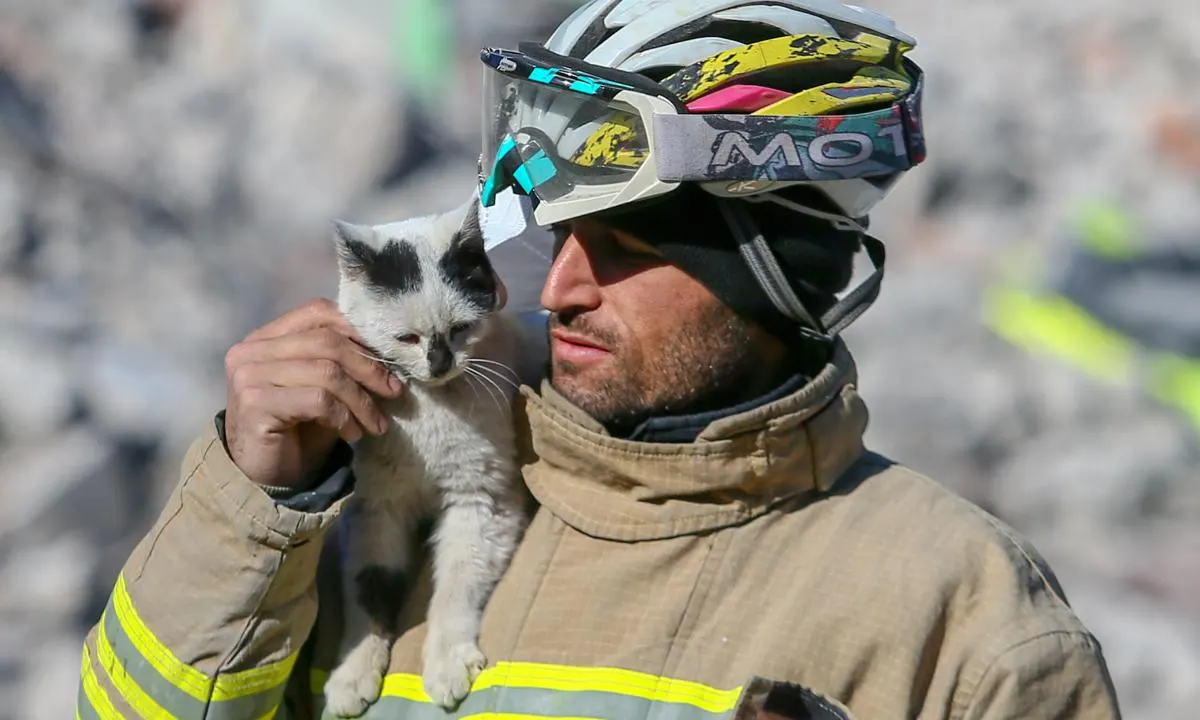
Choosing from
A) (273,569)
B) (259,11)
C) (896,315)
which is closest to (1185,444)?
(896,315)

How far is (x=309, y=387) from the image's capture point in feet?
5.38

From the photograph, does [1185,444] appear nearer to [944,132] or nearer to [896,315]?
[896,315]

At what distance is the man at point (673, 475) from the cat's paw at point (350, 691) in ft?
0.12

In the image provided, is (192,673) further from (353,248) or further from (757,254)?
(757,254)

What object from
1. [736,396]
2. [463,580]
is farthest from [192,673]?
[736,396]

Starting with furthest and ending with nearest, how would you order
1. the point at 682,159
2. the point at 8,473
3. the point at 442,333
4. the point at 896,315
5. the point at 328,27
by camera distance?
the point at 328,27
the point at 896,315
the point at 8,473
the point at 442,333
the point at 682,159

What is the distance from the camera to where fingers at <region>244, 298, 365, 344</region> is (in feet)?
5.66

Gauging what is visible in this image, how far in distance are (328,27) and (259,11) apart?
20.9 inches

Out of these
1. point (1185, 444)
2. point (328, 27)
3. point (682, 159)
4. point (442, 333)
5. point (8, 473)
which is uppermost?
point (682, 159)

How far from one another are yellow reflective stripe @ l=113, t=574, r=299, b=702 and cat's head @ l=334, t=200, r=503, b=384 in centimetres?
47

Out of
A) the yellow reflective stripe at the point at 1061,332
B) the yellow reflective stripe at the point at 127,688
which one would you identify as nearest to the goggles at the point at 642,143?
the yellow reflective stripe at the point at 127,688

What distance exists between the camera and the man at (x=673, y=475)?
1618mm

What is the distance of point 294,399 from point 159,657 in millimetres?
382

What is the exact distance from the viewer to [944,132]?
23.5ft
